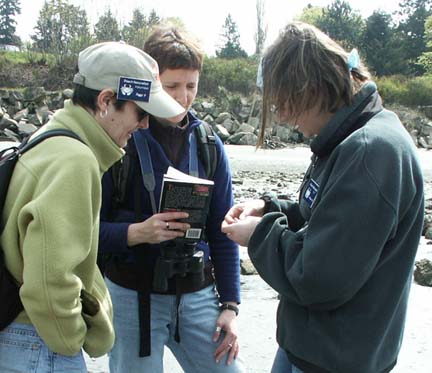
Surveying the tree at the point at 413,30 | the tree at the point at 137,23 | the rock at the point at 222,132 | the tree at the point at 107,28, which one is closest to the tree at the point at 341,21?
the tree at the point at 413,30

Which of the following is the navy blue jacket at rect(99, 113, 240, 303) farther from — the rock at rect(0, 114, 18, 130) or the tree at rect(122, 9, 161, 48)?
the tree at rect(122, 9, 161, 48)

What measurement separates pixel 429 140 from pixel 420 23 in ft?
98.6

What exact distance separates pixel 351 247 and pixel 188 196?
851mm

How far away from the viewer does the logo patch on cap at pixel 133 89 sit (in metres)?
2.13

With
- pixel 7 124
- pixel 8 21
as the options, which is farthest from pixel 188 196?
pixel 8 21

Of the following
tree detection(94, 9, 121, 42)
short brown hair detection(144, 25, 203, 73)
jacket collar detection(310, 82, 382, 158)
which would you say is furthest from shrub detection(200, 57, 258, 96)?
jacket collar detection(310, 82, 382, 158)

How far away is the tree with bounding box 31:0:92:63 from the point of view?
35.2m

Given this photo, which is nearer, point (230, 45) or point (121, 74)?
point (121, 74)

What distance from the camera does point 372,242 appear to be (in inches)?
70.9

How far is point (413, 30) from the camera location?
55.9 metres

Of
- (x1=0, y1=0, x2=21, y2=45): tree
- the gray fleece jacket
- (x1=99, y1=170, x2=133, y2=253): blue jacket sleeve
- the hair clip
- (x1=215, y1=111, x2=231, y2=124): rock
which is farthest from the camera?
(x1=0, y1=0, x2=21, y2=45): tree

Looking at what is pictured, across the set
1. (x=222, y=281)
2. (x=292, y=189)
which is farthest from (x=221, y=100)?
(x=222, y=281)

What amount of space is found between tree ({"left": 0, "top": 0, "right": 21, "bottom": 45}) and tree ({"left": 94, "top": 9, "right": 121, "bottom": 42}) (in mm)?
38504

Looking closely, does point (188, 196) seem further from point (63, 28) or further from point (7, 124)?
point (63, 28)
